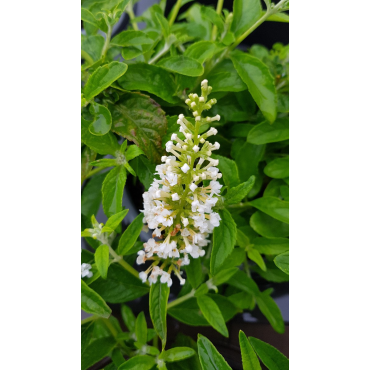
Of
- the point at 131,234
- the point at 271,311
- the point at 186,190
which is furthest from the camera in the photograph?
the point at 271,311

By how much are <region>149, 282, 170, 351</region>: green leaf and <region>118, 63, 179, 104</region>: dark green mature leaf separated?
29cm

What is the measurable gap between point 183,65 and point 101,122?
161 mm

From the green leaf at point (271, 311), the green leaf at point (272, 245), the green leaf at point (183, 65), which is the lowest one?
the green leaf at point (271, 311)

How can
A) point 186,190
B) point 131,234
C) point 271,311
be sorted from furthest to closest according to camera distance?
point 271,311 → point 131,234 → point 186,190

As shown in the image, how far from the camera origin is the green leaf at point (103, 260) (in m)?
0.47

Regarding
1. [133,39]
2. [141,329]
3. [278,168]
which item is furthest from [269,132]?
[141,329]

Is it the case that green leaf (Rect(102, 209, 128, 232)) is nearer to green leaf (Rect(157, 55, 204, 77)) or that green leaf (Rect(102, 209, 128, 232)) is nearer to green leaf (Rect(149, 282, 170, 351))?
green leaf (Rect(149, 282, 170, 351))

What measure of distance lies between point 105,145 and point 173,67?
0.55 ft

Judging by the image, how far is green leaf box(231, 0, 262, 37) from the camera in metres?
0.56

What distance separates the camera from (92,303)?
459 millimetres

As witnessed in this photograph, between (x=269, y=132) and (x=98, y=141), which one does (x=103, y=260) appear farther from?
(x=269, y=132)

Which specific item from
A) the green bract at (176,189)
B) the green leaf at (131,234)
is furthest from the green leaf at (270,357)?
the green leaf at (131,234)

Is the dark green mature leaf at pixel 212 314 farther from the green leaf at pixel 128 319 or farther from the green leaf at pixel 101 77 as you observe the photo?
the green leaf at pixel 101 77

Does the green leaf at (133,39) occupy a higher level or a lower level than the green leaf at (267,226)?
higher
